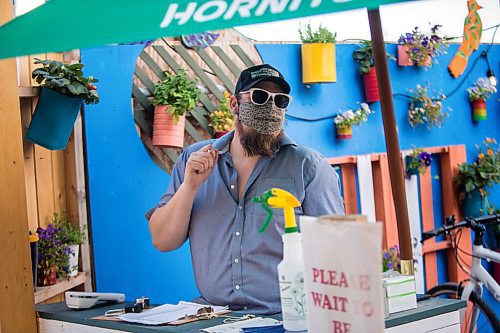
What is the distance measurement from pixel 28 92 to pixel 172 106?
3.22 ft

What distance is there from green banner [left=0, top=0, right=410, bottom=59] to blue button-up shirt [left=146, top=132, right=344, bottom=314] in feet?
4.15

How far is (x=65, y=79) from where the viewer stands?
386 centimetres

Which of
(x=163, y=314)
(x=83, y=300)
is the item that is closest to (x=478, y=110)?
(x=83, y=300)

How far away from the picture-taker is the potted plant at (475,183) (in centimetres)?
676

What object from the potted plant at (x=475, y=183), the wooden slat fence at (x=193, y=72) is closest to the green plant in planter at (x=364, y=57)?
the wooden slat fence at (x=193, y=72)

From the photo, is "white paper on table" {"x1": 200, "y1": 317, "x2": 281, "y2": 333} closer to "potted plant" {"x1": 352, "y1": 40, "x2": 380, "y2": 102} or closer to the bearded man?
the bearded man

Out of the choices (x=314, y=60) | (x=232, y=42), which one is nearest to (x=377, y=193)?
(x=314, y=60)

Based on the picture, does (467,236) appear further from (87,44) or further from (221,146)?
(87,44)

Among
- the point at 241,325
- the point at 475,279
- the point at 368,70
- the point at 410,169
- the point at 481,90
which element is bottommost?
the point at 475,279

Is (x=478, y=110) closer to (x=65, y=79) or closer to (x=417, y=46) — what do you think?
(x=417, y=46)

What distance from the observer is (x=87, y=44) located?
7.17 ft

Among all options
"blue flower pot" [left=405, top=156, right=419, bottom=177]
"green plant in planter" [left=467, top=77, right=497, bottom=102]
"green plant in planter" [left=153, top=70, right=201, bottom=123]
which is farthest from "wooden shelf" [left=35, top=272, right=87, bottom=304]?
"green plant in planter" [left=467, top=77, right=497, bottom=102]

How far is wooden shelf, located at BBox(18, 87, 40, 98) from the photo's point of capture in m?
3.81

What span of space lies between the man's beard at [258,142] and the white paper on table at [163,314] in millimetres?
697
